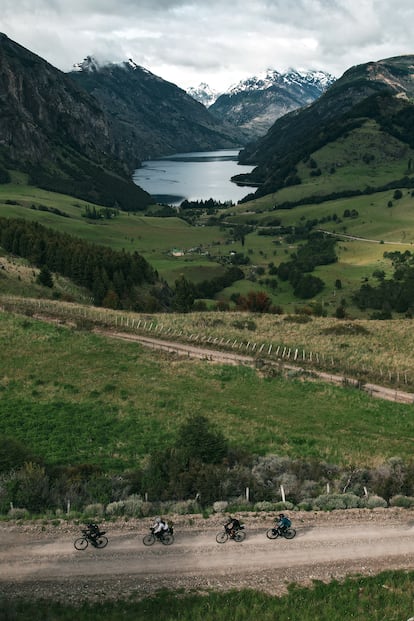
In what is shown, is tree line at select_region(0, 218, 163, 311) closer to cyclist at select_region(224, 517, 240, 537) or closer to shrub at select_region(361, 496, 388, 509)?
shrub at select_region(361, 496, 388, 509)

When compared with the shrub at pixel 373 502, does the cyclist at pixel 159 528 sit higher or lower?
higher

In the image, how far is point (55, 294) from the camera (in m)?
96.2

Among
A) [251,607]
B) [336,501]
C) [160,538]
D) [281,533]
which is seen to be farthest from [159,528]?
[336,501]

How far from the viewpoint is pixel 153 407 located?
133 ft

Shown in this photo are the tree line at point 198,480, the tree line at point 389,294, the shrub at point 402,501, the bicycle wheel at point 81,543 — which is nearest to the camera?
the bicycle wheel at point 81,543

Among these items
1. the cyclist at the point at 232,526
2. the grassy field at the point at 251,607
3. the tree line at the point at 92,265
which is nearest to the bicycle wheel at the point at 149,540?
the grassy field at the point at 251,607

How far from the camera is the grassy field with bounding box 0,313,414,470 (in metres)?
34.4

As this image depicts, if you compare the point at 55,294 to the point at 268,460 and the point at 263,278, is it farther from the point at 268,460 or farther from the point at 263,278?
the point at 263,278

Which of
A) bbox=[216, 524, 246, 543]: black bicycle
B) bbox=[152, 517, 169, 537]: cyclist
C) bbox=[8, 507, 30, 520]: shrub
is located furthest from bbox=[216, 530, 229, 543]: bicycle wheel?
bbox=[8, 507, 30, 520]: shrub

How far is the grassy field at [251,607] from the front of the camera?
1840 centimetres

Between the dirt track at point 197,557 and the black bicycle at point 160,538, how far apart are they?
0.68 ft

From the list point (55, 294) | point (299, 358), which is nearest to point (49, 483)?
point (299, 358)

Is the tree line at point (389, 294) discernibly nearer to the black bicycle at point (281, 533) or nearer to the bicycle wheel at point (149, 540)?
the black bicycle at point (281, 533)

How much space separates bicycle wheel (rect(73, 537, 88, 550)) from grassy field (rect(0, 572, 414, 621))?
9.69 ft
